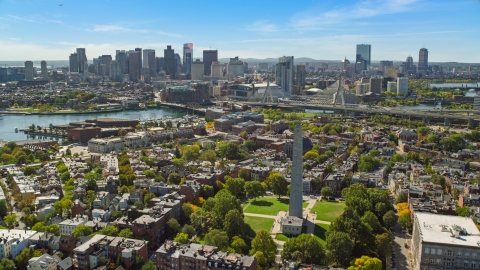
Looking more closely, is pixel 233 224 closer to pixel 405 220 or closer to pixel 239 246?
pixel 239 246

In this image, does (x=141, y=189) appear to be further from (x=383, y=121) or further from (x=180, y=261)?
(x=383, y=121)

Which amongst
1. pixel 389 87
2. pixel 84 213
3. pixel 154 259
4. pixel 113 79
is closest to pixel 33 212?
pixel 84 213

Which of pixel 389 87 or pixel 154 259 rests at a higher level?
pixel 389 87

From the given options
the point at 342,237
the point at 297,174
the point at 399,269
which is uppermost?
the point at 297,174

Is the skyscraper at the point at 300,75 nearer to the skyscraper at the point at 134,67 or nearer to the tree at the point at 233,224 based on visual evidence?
the skyscraper at the point at 134,67

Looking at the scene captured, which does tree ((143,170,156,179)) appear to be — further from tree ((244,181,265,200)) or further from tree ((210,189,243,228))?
tree ((210,189,243,228))

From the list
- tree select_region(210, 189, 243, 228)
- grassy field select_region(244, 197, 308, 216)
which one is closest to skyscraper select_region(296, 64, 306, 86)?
grassy field select_region(244, 197, 308, 216)

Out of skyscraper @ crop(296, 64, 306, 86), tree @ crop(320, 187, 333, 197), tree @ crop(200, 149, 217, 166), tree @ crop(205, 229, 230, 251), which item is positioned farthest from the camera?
skyscraper @ crop(296, 64, 306, 86)
